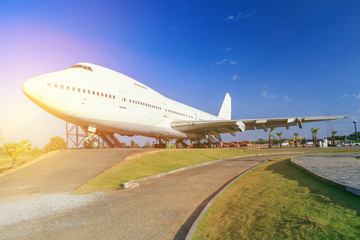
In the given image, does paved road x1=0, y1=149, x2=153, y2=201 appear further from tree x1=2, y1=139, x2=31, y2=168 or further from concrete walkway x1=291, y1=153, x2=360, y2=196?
tree x1=2, y1=139, x2=31, y2=168

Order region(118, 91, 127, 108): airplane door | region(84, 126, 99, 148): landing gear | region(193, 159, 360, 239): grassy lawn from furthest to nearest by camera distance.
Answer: region(118, 91, 127, 108): airplane door → region(84, 126, 99, 148): landing gear → region(193, 159, 360, 239): grassy lawn

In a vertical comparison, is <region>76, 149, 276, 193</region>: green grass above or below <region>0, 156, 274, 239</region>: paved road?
above

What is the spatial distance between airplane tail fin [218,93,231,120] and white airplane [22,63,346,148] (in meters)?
26.4

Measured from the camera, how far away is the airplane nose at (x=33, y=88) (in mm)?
13953

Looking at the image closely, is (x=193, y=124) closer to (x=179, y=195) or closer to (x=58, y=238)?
(x=179, y=195)

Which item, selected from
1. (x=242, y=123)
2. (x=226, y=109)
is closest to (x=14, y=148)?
(x=242, y=123)

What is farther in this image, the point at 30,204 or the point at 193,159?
the point at 193,159

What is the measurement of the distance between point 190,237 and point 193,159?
637 inches

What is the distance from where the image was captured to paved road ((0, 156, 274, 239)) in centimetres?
507

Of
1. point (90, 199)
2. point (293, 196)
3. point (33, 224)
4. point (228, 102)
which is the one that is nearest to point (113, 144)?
point (90, 199)

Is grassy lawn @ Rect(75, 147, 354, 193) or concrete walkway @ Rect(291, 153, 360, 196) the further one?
grassy lawn @ Rect(75, 147, 354, 193)

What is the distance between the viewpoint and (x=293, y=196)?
22.2 feet

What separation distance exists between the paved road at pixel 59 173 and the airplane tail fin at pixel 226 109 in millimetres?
40140

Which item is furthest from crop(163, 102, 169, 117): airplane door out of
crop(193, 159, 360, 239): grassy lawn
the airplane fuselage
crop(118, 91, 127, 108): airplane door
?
crop(193, 159, 360, 239): grassy lawn
